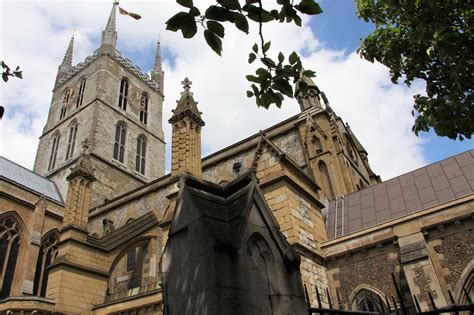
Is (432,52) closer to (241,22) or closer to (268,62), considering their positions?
(268,62)

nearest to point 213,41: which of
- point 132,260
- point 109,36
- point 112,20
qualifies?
point 132,260

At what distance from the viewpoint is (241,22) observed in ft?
8.69

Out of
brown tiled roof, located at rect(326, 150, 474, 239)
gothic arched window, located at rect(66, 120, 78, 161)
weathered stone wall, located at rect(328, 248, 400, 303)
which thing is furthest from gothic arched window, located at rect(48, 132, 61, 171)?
weathered stone wall, located at rect(328, 248, 400, 303)

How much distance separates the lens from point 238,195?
3.20m

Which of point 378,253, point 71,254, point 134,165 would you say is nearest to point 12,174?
point 134,165

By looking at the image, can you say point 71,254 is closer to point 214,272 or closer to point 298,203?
point 298,203

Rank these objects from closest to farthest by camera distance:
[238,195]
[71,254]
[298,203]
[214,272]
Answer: [214,272] < [238,195] < [298,203] < [71,254]

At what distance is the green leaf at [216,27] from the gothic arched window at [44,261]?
22912mm

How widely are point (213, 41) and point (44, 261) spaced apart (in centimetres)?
2448

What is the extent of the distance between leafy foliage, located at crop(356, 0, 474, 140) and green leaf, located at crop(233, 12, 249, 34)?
4.28 m

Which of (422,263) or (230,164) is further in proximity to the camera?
(230,164)

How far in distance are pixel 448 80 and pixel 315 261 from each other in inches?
215

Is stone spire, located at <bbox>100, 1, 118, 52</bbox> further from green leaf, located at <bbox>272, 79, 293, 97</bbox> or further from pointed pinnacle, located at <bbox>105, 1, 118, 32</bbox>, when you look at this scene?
green leaf, located at <bbox>272, 79, 293, 97</bbox>

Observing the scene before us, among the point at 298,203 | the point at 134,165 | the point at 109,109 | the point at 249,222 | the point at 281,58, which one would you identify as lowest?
the point at 249,222
